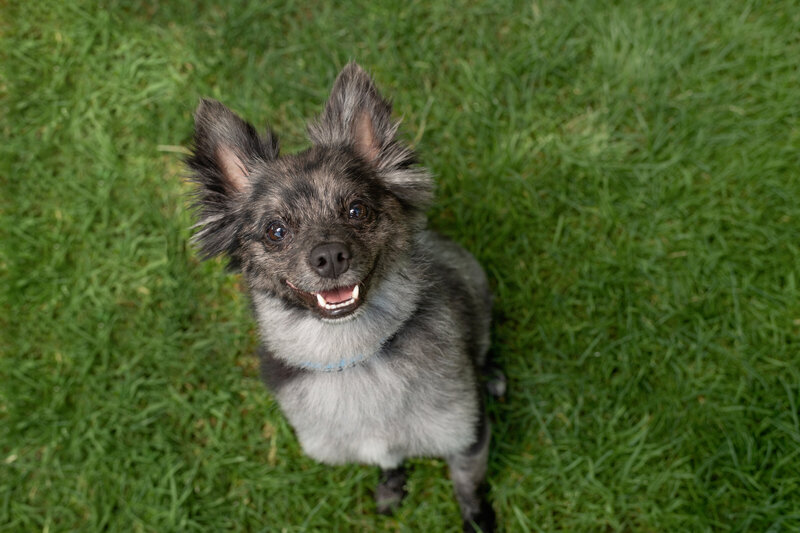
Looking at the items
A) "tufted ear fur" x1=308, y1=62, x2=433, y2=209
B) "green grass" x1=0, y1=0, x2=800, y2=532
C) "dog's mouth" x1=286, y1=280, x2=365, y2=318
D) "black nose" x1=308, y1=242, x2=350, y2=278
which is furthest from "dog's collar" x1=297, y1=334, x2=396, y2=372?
"green grass" x1=0, y1=0, x2=800, y2=532

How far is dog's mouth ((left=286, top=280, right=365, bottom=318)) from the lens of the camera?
2592 millimetres

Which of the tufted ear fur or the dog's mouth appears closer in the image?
the dog's mouth

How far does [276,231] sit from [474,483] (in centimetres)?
193

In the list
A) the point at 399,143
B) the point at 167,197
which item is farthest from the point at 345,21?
the point at 399,143

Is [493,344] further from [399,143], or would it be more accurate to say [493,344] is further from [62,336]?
[62,336]

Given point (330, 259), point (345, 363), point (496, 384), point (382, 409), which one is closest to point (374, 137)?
point (330, 259)

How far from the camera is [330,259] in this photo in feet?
8.07

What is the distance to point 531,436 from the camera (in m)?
3.91

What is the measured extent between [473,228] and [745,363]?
6.67 ft

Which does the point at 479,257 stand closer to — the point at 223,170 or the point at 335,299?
the point at 335,299

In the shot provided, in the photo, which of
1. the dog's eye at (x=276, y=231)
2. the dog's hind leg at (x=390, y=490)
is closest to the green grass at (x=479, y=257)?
the dog's hind leg at (x=390, y=490)

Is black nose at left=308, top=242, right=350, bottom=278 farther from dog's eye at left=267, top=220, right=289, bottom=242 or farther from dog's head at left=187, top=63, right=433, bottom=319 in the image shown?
dog's eye at left=267, top=220, right=289, bottom=242

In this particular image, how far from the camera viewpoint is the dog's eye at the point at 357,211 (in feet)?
9.05

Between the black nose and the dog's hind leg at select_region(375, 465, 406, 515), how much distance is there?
1826 millimetres
